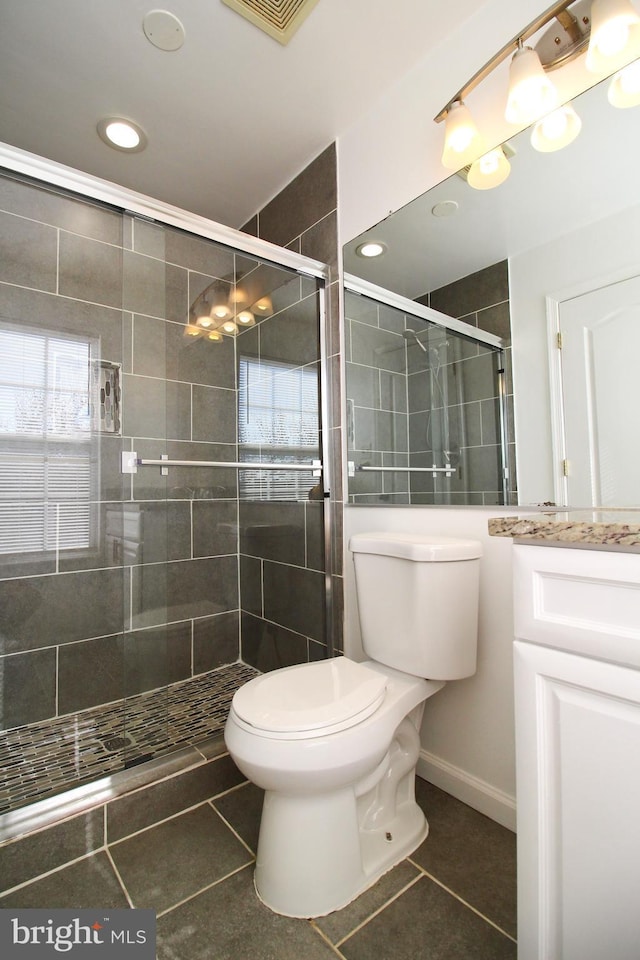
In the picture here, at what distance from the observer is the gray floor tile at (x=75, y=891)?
107 cm

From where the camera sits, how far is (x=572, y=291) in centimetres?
120

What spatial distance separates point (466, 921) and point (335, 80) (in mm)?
2458

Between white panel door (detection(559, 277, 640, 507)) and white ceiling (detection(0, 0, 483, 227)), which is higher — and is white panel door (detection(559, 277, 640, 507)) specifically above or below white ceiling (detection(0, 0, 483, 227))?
below

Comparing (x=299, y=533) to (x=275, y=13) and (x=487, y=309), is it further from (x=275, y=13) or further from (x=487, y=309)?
(x=275, y=13)

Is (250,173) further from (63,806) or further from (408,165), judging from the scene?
(63,806)

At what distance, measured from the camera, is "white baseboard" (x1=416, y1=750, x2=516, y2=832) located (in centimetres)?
133

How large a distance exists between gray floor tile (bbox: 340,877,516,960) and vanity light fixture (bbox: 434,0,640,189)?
187 cm

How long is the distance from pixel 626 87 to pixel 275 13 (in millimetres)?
1013

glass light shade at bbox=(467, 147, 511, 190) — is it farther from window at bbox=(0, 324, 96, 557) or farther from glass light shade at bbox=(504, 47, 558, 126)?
window at bbox=(0, 324, 96, 557)

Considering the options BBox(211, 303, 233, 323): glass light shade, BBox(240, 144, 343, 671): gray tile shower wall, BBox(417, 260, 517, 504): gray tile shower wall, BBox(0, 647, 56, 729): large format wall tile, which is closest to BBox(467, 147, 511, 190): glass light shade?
BBox(417, 260, 517, 504): gray tile shower wall

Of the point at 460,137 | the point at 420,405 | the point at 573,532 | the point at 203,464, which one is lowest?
the point at 573,532

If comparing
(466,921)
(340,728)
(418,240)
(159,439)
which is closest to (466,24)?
(418,240)

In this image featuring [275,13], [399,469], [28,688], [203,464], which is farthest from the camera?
[203,464]

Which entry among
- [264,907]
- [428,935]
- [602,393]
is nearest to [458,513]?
[602,393]
